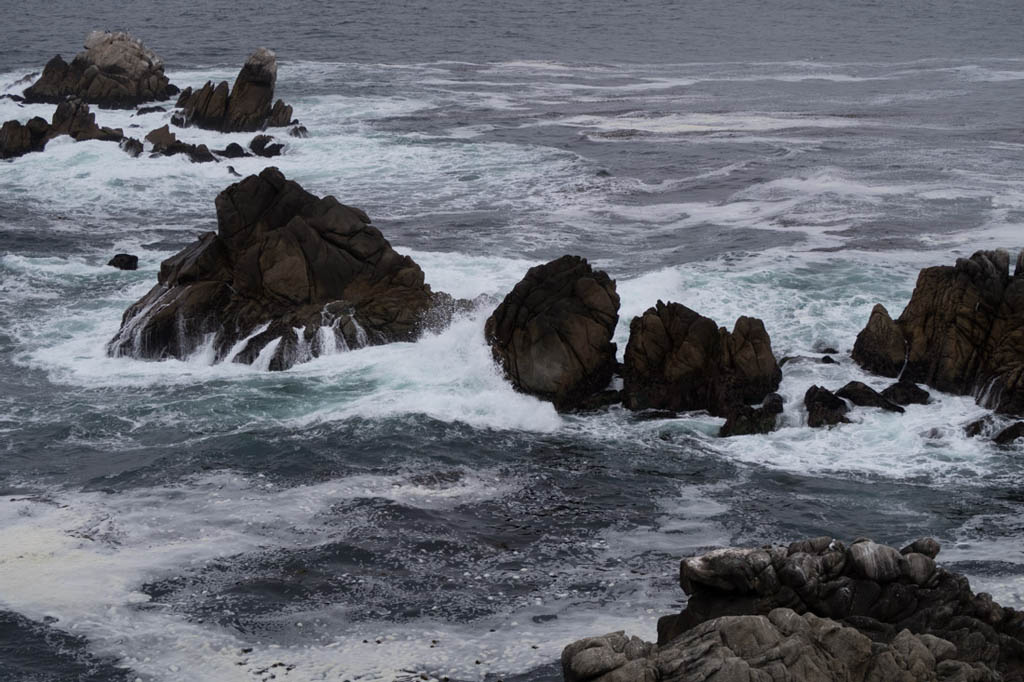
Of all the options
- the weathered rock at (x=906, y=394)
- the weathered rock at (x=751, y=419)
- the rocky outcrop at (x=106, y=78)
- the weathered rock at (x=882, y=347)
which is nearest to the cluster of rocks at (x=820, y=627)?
the weathered rock at (x=751, y=419)

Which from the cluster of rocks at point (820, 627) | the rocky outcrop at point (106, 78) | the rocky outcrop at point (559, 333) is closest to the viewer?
the cluster of rocks at point (820, 627)

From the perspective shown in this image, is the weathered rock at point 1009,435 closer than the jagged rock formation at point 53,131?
Yes

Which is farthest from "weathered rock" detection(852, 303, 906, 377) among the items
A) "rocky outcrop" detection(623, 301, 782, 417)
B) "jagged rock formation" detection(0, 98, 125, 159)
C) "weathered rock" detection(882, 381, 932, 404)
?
"jagged rock formation" detection(0, 98, 125, 159)

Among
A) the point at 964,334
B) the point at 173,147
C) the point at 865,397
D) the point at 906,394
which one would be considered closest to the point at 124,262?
the point at 173,147

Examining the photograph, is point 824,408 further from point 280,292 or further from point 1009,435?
point 280,292

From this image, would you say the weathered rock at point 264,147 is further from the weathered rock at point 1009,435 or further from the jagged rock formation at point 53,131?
the weathered rock at point 1009,435

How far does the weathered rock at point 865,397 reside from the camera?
102 ft

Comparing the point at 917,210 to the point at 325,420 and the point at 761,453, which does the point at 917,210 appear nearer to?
the point at 761,453

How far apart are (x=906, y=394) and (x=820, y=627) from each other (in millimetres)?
16062

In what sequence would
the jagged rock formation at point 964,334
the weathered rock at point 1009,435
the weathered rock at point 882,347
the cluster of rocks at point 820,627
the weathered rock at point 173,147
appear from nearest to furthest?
the cluster of rocks at point 820,627 → the weathered rock at point 1009,435 → the jagged rock formation at point 964,334 → the weathered rock at point 882,347 → the weathered rock at point 173,147

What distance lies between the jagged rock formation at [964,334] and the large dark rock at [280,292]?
38.6 feet

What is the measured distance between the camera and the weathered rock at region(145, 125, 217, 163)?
59.2 m

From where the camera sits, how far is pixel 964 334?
3186cm

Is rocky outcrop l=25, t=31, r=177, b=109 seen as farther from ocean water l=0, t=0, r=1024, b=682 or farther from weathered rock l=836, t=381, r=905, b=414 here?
weathered rock l=836, t=381, r=905, b=414
